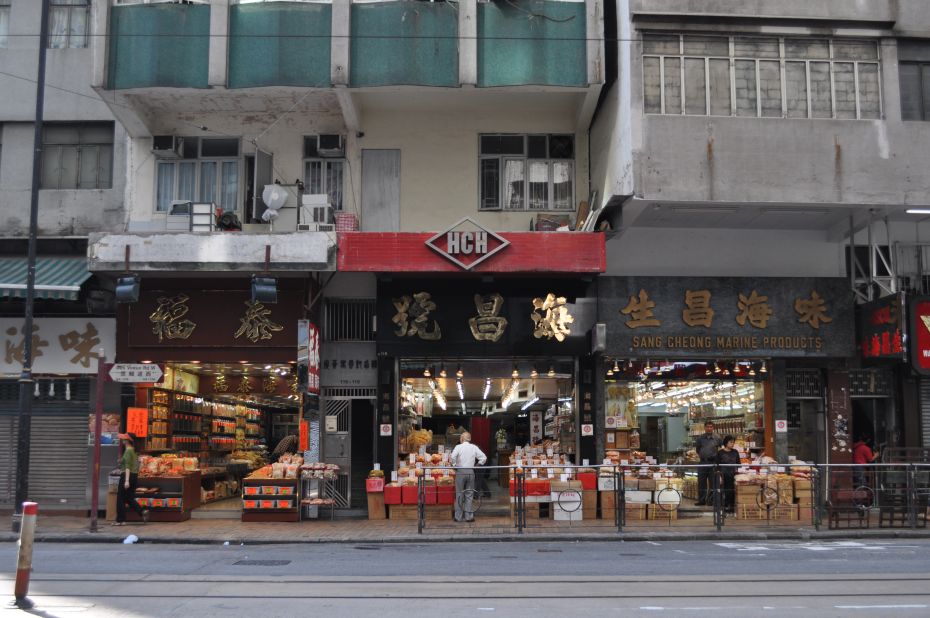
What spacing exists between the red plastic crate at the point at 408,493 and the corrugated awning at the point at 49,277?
7.34m

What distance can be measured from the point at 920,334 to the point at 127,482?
15669 millimetres

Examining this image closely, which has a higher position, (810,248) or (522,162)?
(522,162)

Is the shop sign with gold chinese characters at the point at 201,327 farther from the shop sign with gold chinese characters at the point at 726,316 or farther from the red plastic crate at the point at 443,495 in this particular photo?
the shop sign with gold chinese characters at the point at 726,316

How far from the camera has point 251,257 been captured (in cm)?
1875

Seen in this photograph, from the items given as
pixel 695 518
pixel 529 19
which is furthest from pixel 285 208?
pixel 695 518

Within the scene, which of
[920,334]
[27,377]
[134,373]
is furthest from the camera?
[920,334]

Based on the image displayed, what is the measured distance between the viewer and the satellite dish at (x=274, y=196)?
65.2 ft

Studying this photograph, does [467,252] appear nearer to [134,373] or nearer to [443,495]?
[443,495]

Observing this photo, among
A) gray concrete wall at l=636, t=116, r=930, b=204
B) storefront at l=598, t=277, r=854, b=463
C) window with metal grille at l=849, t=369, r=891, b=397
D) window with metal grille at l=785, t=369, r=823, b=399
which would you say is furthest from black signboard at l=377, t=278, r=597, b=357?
window with metal grille at l=849, t=369, r=891, b=397

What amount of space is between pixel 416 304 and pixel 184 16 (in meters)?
7.40

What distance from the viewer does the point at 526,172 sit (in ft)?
69.4

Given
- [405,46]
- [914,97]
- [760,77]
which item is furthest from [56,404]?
[914,97]

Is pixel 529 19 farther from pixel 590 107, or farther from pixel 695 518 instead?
pixel 695 518

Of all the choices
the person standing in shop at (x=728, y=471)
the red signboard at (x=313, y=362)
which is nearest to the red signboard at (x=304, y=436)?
the red signboard at (x=313, y=362)
